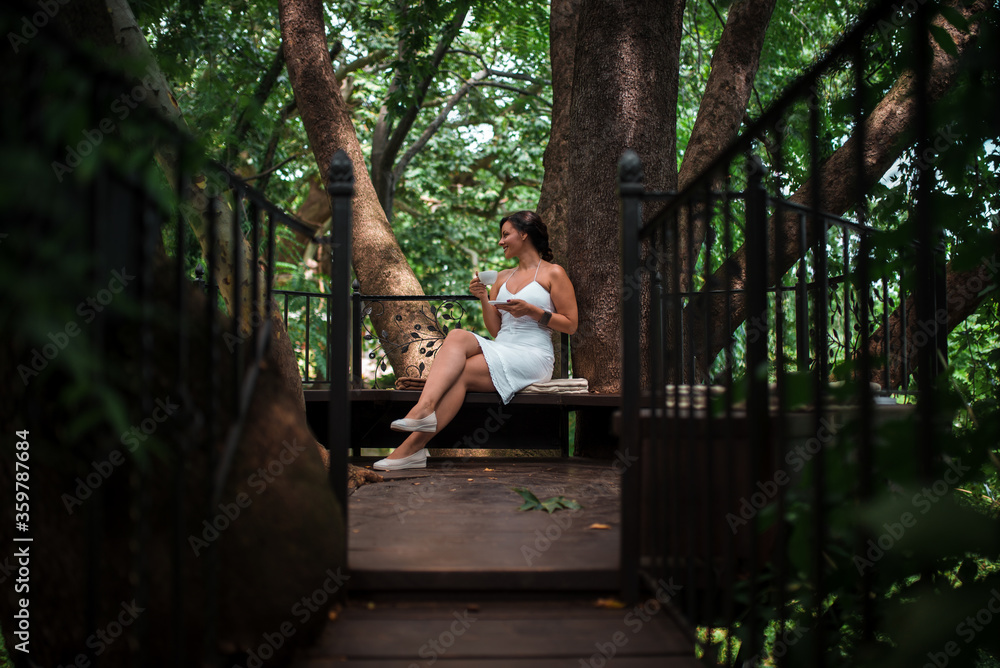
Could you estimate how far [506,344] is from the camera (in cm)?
427

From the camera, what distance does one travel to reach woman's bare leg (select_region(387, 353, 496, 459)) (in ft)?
12.8

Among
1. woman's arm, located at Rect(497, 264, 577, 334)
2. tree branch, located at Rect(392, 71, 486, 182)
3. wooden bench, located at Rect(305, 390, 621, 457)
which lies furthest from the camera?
tree branch, located at Rect(392, 71, 486, 182)

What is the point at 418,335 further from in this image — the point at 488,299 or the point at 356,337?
the point at 488,299

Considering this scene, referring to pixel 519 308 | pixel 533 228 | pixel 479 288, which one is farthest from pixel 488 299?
pixel 533 228

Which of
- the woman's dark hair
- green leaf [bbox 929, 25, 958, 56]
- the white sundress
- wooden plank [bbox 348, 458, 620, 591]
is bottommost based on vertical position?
wooden plank [bbox 348, 458, 620, 591]

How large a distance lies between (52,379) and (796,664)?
1.84 meters

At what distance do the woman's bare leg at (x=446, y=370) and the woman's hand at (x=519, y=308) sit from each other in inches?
10.7

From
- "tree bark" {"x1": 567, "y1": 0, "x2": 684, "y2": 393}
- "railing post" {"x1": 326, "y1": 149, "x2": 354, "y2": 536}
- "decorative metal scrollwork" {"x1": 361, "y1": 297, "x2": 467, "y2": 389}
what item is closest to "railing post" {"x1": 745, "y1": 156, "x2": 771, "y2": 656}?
"railing post" {"x1": 326, "y1": 149, "x2": 354, "y2": 536}

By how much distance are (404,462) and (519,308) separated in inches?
45.3

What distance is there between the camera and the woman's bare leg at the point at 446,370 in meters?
3.77

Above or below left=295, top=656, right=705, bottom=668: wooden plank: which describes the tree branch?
above

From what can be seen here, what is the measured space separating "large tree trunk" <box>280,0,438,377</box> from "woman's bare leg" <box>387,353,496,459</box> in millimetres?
1918

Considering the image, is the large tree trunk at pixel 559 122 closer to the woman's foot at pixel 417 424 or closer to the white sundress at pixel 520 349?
the white sundress at pixel 520 349

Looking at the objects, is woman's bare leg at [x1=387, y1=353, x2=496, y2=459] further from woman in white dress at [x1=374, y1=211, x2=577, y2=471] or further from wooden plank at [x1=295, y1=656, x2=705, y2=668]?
wooden plank at [x1=295, y1=656, x2=705, y2=668]
